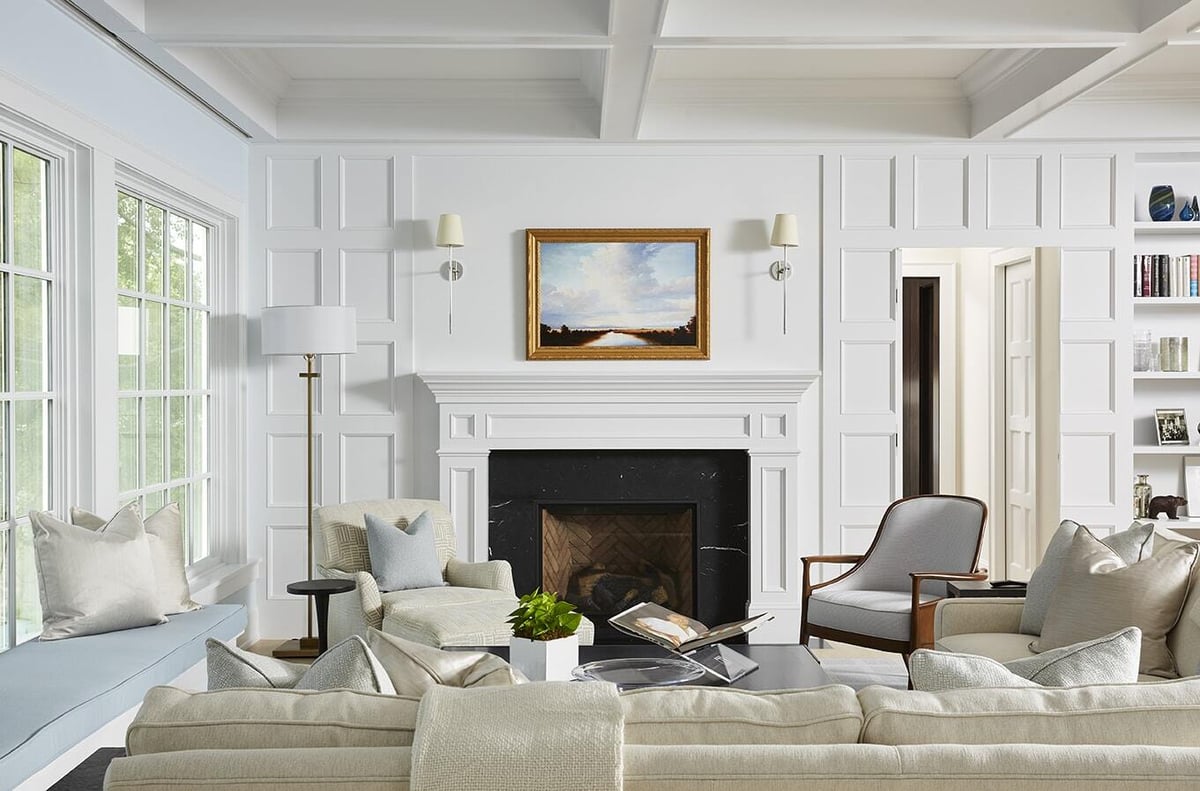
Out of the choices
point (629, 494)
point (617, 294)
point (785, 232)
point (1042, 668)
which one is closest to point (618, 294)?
point (617, 294)

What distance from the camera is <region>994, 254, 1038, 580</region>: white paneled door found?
224 inches

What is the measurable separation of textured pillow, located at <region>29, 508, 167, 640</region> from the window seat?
5cm

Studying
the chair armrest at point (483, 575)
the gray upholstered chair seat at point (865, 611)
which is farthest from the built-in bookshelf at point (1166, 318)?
the chair armrest at point (483, 575)

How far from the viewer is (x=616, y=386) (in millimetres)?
5250

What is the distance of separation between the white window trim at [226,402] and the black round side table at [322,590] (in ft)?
2.57

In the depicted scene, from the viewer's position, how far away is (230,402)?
5250mm

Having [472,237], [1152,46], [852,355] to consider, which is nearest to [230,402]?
[472,237]

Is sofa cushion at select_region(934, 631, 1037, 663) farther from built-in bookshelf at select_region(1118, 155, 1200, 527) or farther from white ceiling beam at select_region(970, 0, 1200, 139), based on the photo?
built-in bookshelf at select_region(1118, 155, 1200, 527)

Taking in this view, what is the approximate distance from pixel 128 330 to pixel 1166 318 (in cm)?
503

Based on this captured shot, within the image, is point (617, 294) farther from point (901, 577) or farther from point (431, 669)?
point (431, 669)

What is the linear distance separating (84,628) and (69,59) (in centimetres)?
185

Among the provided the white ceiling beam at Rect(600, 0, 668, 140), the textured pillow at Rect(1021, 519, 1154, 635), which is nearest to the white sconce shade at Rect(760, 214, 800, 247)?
the white ceiling beam at Rect(600, 0, 668, 140)

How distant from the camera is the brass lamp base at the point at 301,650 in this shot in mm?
4945

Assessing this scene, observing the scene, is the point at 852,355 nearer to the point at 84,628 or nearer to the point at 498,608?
the point at 498,608
